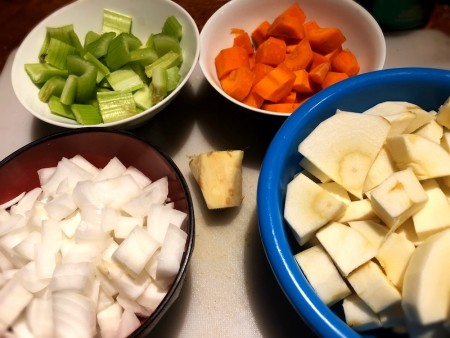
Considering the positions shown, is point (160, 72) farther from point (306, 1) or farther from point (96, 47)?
point (306, 1)

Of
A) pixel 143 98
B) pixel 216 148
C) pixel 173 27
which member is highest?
pixel 173 27

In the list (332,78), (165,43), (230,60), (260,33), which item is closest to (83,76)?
(165,43)

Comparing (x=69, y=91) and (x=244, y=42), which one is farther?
(x=244, y=42)

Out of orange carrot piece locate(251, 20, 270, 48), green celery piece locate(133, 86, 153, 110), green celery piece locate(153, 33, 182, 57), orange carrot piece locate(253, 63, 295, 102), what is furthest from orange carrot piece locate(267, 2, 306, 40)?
green celery piece locate(133, 86, 153, 110)

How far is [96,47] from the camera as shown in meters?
1.11

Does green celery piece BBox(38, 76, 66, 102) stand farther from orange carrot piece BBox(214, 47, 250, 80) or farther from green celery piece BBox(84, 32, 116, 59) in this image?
orange carrot piece BBox(214, 47, 250, 80)

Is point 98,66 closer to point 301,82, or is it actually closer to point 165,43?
point 165,43

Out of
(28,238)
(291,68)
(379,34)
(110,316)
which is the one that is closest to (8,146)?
(28,238)

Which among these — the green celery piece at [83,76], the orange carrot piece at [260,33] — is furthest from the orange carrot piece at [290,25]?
the green celery piece at [83,76]

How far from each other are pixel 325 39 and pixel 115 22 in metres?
0.54

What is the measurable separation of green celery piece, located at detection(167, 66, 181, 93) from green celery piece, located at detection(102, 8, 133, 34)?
223 mm

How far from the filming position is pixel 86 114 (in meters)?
→ 1.03

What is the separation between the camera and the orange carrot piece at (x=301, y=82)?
1.03m

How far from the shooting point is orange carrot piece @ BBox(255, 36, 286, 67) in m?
1.07
